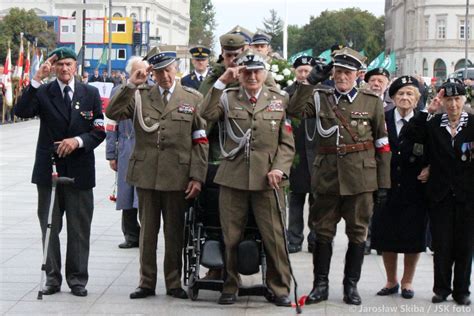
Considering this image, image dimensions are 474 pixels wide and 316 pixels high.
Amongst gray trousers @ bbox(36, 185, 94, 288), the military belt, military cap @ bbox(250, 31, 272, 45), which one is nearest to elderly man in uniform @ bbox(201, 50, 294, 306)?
the military belt

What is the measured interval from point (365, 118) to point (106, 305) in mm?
2639

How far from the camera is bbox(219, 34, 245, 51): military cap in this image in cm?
991

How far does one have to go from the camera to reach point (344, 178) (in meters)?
9.49

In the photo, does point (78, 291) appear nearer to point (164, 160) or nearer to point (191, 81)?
point (164, 160)

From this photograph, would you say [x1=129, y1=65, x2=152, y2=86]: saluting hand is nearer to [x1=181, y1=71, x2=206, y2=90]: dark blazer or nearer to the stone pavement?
the stone pavement

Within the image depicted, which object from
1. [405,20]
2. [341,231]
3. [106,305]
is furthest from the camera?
[405,20]

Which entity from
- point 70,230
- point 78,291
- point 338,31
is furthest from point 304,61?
point 338,31

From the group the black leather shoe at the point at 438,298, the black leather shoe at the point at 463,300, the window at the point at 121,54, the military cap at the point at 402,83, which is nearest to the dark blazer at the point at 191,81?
the military cap at the point at 402,83

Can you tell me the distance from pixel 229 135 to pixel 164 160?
1.94 ft

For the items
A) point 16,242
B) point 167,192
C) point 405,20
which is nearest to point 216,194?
point 167,192

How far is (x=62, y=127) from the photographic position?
972cm

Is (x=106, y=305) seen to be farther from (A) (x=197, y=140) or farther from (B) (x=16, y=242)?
(B) (x=16, y=242)

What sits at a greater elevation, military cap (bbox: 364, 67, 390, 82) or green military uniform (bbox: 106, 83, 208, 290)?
military cap (bbox: 364, 67, 390, 82)

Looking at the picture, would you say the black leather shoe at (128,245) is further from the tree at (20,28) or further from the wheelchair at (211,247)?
the tree at (20,28)
